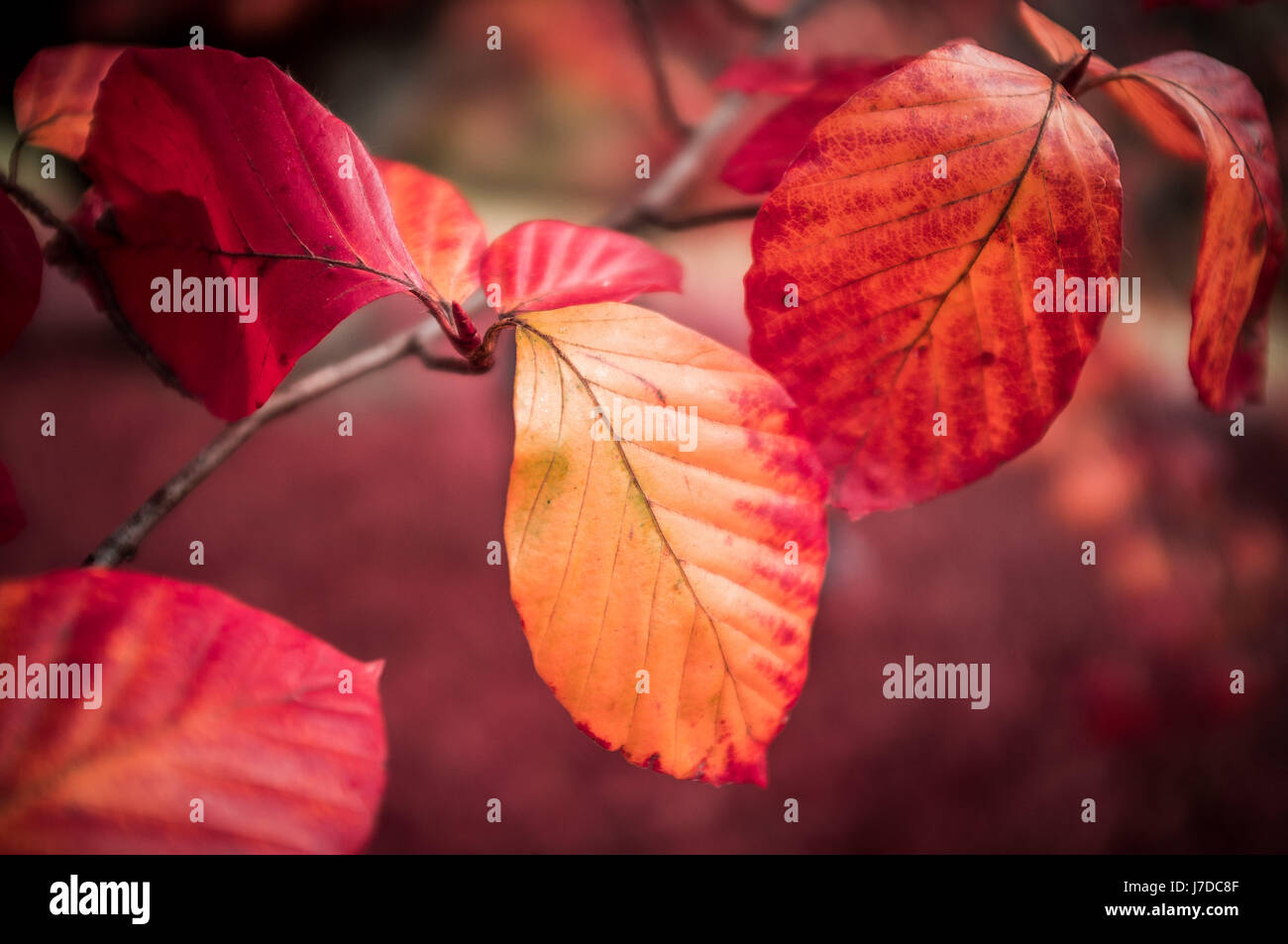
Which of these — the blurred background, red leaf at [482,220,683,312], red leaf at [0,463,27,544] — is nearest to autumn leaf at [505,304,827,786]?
red leaf at [482,220,683,312]

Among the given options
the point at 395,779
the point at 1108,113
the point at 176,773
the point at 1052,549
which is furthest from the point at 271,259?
the point at 1108,113

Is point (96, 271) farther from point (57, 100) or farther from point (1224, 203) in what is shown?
point (1224, 203)

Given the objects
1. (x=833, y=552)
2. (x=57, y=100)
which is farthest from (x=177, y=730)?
(x=833, y=552)

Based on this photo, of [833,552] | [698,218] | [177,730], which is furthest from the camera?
[833,552]

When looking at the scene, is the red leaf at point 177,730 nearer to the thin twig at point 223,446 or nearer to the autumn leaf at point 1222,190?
the thin twig at point 223,446

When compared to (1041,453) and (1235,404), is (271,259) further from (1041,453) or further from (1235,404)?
(1041,453)

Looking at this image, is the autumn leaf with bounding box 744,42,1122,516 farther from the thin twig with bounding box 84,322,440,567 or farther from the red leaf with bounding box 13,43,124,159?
the red leaf with bounding box 13,43,124,159
